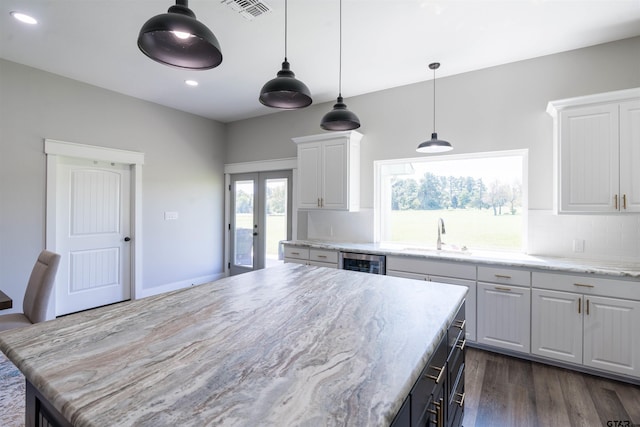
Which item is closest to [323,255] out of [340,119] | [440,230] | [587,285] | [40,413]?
[440,230]

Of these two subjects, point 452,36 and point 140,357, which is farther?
point 452,36

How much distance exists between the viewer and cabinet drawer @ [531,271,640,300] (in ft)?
7.79

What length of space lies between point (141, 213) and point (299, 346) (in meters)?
4.24

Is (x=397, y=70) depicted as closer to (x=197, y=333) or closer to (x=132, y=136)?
(x=197, y=333)

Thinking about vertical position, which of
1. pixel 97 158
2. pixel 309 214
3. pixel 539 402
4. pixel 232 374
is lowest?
pixel 539 402

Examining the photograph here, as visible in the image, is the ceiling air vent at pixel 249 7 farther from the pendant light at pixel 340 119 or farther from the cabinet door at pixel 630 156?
the cabinet door at pixel 630 156

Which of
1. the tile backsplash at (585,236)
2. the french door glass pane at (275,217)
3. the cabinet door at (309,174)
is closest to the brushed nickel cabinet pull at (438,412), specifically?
the tile backsplash at (585,236)

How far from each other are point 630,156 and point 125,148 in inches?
224

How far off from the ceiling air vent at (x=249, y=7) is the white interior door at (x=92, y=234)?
3.02 meters

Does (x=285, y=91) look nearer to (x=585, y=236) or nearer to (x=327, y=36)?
(x=327, y=36)

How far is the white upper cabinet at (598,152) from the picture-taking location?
2521mm

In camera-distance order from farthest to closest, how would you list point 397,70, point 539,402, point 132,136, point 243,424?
point 132,136, point 397,70, point 539,402, point 243,424

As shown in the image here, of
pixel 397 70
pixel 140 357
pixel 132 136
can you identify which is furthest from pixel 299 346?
pixel 132 136

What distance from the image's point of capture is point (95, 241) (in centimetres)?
403
